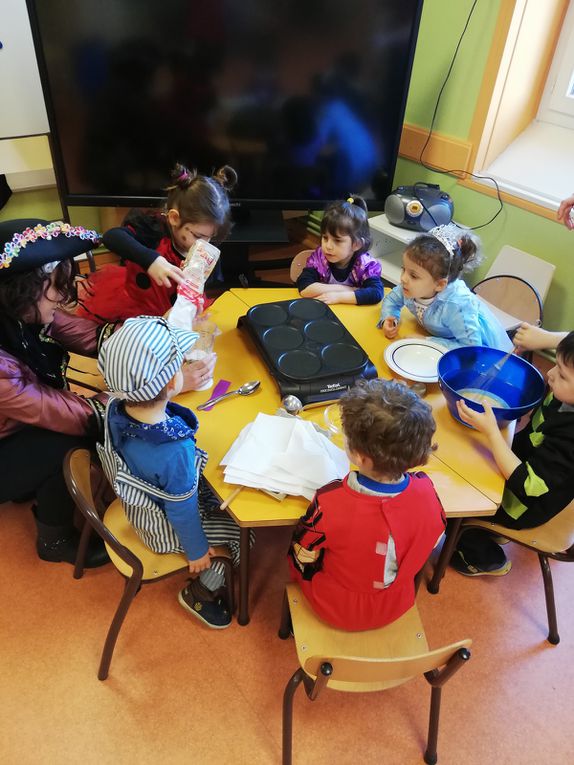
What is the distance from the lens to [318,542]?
1283mm

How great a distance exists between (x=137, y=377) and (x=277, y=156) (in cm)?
218

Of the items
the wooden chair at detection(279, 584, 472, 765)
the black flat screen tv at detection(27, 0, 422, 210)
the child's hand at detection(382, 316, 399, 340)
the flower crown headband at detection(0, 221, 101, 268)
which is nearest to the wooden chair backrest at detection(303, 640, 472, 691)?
the wooden chair at detection(279, 584, 472, 765)

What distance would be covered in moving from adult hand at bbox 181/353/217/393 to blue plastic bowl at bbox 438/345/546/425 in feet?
2.26

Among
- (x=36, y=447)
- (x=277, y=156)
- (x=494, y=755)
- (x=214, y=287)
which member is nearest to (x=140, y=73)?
(x=277, y=156)

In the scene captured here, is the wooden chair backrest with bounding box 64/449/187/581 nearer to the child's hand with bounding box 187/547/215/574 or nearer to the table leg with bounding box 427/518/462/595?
the child's hand with bounding box 187/547/215/574

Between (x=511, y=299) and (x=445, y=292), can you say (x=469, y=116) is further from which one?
(x=445, y=292)

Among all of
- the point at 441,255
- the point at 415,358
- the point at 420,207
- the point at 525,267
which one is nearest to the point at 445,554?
the point at 415,358

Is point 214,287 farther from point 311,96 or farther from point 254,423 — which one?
point 254,423

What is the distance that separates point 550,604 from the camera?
5.94 feet

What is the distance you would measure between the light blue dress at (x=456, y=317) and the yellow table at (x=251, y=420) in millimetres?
80

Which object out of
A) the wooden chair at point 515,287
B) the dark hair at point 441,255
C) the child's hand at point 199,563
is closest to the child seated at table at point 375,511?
the child's hand at point 199,563

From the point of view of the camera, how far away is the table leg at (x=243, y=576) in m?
1.52

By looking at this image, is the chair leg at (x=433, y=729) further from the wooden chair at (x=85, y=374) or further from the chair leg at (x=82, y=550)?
the wooden chair at (x=85, y=374)

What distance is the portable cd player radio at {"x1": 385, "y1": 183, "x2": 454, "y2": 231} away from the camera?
2.93 m
